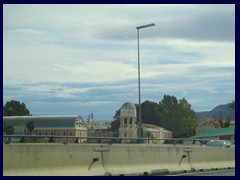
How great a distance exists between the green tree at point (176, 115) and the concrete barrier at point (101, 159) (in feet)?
377

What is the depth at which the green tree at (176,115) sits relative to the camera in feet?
464

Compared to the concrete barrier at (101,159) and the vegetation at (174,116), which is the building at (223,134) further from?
the concrete barrier at (101,159)

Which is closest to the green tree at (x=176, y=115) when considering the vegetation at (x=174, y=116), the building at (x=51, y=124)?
the vegetation at (x=174, y=116)

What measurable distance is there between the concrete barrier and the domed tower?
7782 centimetres

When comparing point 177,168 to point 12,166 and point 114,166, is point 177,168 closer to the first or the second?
point 114,166

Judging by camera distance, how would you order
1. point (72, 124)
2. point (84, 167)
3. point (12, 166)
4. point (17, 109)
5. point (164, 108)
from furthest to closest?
point (164, 108) < point (17, 109) < point (72, 124) < point (84, 167) < point (12, 166)

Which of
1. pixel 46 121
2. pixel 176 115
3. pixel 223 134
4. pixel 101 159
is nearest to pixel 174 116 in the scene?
pixel 176 115

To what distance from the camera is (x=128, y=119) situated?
355 feet

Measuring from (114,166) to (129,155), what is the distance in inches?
45.6

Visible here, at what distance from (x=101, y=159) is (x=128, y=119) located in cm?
8821

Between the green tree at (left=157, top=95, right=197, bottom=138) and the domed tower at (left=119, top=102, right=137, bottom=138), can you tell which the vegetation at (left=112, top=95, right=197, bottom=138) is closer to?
the green tree at (left=157, top=95, right=197, bottom=138)

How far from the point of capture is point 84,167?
19156 millimetres

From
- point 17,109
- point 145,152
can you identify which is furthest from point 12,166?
point 17,109

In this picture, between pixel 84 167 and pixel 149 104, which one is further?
pixel 149 104
